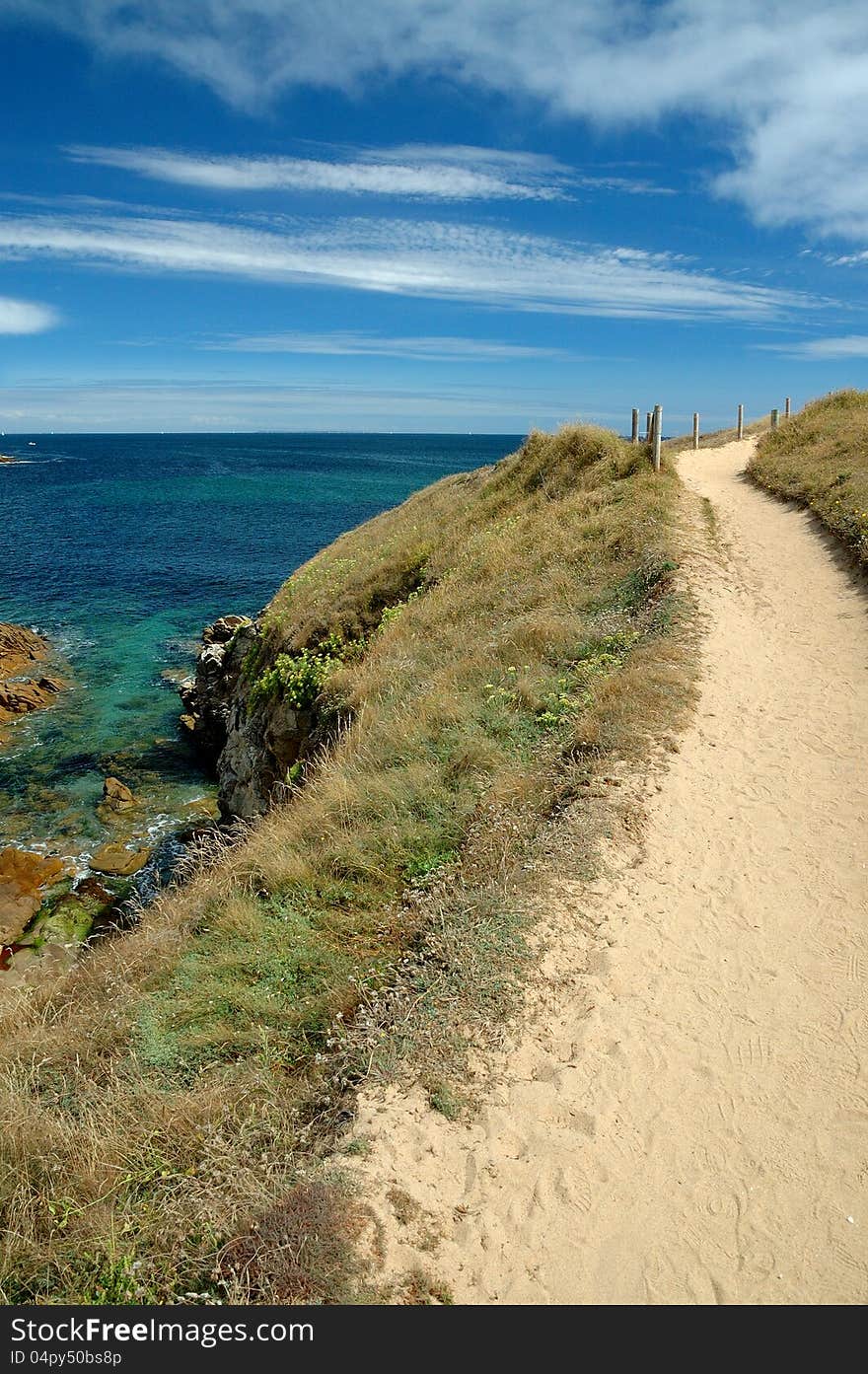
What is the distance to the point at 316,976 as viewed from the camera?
18.8 feet

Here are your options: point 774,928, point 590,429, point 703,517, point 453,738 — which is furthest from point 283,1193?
point 590,429

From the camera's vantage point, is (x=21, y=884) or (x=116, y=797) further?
(x=116, y=797)

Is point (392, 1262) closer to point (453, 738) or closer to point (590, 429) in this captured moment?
point (453, 738)

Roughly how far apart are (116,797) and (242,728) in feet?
16.1

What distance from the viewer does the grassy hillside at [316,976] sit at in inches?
152

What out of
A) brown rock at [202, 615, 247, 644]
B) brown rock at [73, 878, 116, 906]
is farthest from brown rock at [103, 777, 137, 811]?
brown rock at [202, 615, 247, 644]

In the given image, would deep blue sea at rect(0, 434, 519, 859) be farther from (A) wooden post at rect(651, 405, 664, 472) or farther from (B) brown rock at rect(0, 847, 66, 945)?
(A) wooden post at rect(651, 405, 664, 472)

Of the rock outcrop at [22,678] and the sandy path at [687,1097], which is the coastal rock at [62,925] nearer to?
the sandy path at [687,1097]

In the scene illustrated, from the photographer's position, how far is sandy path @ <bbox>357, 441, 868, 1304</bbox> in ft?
12.8

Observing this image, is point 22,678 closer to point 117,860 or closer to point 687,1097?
point 117,860

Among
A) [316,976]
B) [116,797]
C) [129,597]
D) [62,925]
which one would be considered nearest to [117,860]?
[62,925]

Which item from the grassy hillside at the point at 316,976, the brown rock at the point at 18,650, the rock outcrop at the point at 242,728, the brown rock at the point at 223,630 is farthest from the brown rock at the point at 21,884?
the brown rock at the point at 18,650

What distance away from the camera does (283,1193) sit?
13.2ft
